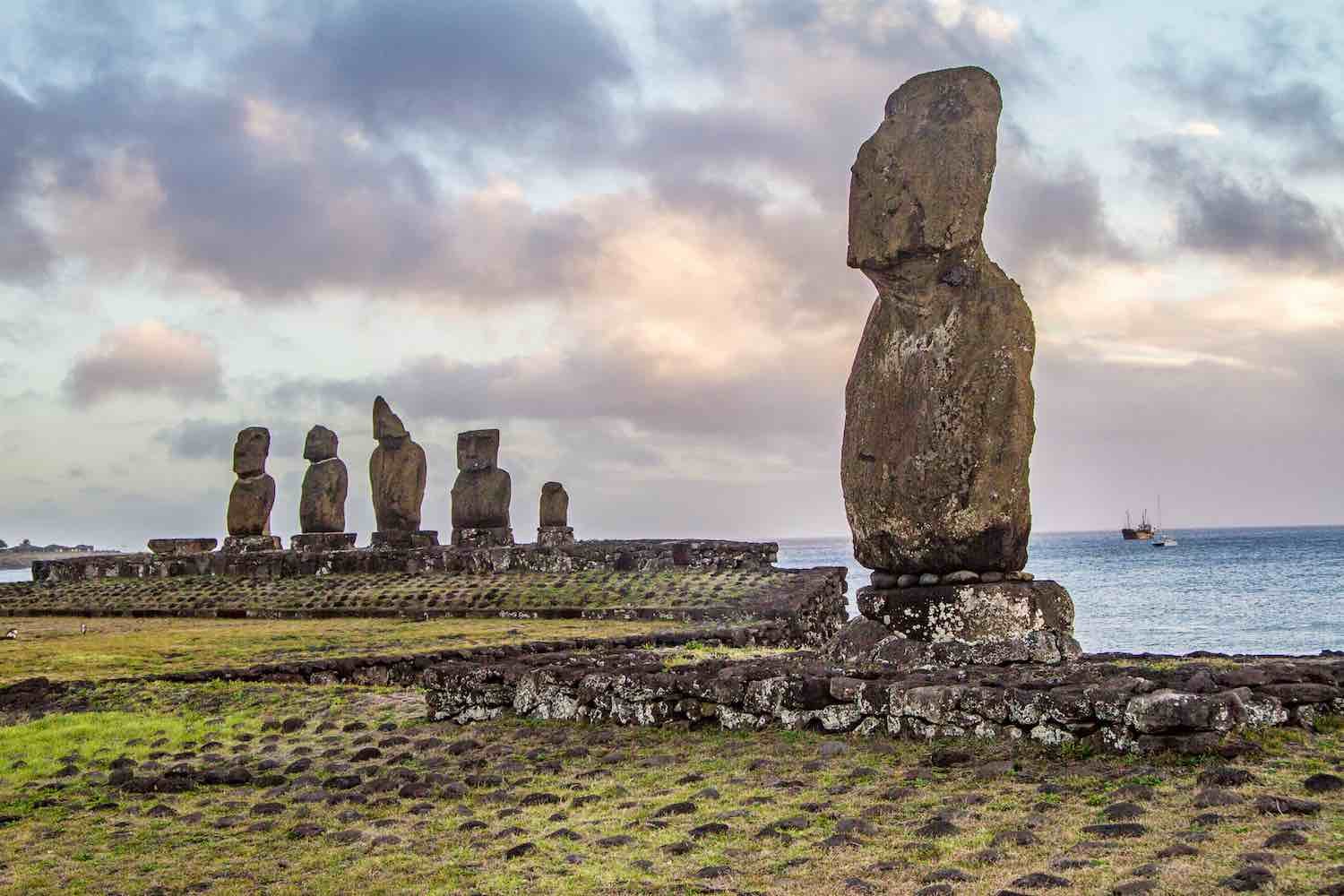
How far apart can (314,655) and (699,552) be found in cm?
1377

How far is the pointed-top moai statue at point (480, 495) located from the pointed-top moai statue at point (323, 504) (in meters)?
4.52

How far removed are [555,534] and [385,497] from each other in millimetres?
5002

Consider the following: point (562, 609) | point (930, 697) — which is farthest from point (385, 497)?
point (930, 697)

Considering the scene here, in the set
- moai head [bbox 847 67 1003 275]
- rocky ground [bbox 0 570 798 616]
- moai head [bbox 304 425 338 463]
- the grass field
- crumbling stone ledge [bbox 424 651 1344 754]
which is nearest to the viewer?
crumbling stone ledge [bbox 424 651 1344 754]

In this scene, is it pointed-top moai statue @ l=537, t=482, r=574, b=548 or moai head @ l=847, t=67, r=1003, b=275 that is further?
pointed-top moai statue @ l=537, t=482, r=574, b=548

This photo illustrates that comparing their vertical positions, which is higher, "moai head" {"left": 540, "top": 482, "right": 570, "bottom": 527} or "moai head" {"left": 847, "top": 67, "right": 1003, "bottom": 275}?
"moai head" {"left": 847, "top": 67, "right": 1003, "bottom": 275}

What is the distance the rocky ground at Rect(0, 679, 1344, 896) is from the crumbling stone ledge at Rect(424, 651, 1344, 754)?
0.59 ft

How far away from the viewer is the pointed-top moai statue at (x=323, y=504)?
38.4 metres

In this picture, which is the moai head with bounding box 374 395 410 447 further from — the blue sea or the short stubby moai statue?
the short stubby moai statue

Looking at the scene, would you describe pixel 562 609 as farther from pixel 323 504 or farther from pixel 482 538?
pixel 323 504

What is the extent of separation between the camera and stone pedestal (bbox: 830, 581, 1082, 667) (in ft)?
36.8

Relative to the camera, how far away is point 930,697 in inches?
361

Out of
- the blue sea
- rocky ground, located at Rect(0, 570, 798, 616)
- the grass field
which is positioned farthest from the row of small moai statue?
the blue sea

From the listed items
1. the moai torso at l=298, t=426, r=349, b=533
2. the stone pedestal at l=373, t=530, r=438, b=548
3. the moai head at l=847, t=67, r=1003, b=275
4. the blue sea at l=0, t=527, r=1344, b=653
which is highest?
the moai head at l=847, t=67, r=1003, b=275
